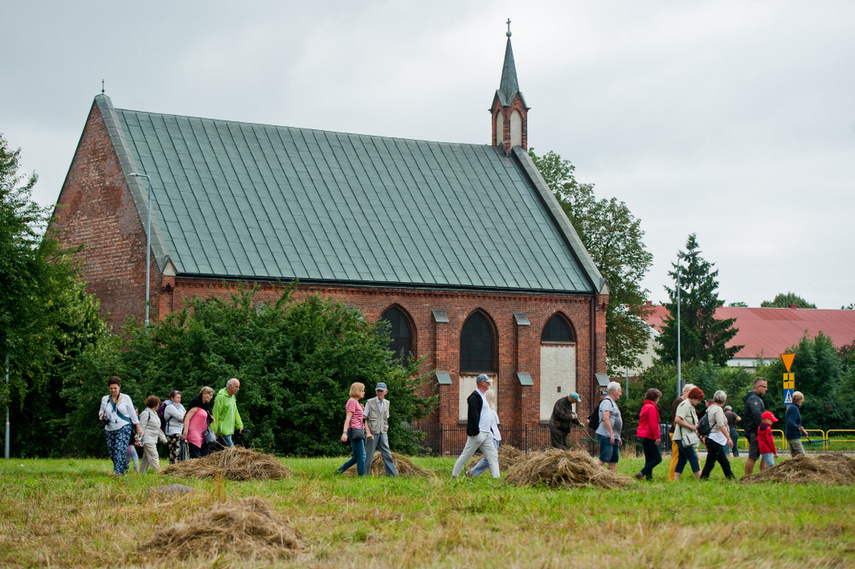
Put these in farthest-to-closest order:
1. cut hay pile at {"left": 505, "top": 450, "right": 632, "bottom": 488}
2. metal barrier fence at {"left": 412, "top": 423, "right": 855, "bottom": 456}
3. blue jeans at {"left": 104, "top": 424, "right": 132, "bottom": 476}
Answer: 1. metal barrier fence at {"left": 412, "top": 423, "right": 855, "bottom": 456}
2. blue jeans at {"left": 104, "top": 424, "right": 132, "bottom": 476}
3. cut hay pile at {"left": 505, "top": 450, "right": 632, "bottom": 488}

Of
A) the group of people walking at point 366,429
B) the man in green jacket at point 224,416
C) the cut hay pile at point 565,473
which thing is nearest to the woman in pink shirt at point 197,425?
the man in green jacket at point 224,416

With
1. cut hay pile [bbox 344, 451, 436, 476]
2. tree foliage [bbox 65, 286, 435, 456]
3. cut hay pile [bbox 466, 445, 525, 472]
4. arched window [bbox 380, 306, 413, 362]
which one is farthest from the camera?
arched window [bbox 380, 306, 413, 362]

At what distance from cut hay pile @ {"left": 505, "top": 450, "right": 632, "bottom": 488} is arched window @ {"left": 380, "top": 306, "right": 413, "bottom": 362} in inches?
801

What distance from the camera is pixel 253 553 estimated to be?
8938mm

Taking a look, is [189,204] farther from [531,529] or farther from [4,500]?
[531,529]

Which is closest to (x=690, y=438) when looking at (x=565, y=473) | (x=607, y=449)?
(x=607, y=449)

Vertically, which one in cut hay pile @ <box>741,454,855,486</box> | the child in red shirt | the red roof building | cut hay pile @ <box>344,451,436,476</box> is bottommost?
cut hay pile @ <box>344,451,436,476</box>

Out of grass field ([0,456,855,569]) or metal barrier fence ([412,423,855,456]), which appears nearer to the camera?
→ grass field ([0,456,855,569])

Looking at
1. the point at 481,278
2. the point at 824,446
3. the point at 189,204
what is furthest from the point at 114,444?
the point at 824,446

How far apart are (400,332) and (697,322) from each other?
32.0 m

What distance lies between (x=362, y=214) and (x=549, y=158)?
1785cm

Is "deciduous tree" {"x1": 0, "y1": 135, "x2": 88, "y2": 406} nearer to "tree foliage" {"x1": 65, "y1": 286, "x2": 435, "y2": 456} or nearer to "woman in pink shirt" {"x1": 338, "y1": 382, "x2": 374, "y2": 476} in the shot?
"tree foliage" {"x1": 65, "y1": 286, "x2": 435, "y2": 456}

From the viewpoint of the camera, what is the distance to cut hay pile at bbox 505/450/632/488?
43.1 feet

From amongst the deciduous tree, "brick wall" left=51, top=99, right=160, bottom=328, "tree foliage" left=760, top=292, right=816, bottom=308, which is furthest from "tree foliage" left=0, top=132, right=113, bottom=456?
"tree foliage" left=760, top=292, right=816, bottom=308
